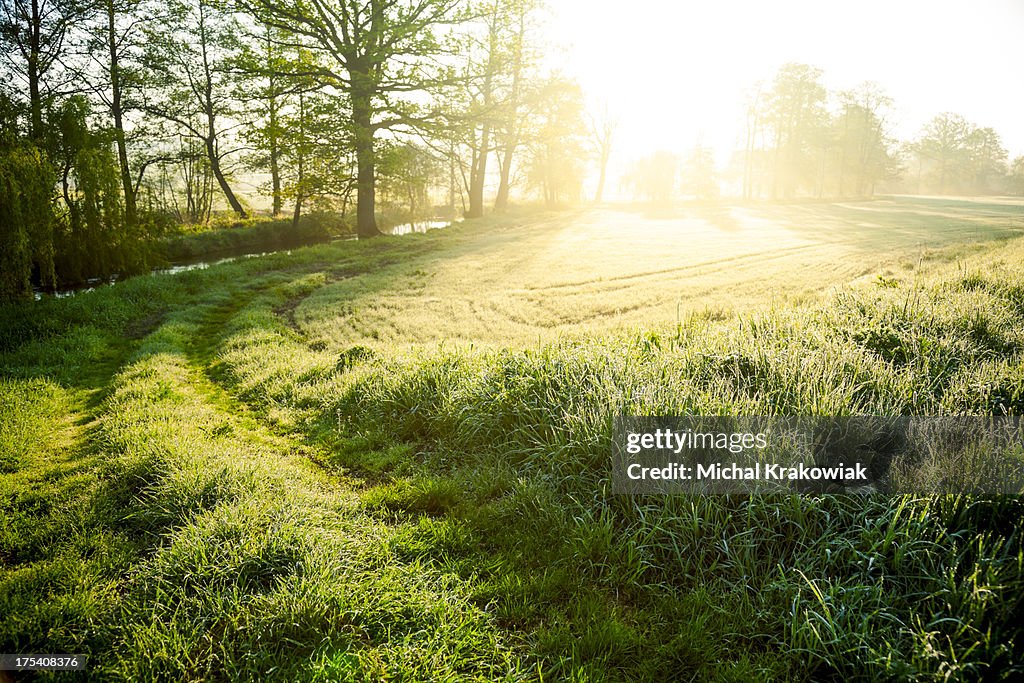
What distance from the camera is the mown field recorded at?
2.34 metres

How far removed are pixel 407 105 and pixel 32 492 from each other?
725 inches

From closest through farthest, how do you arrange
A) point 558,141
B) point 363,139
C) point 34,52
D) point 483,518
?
point 483,518 → point 34,52 → point 363,139 → point 558,141

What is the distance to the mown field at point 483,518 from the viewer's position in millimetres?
2342

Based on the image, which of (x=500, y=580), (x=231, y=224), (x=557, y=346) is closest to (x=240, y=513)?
(x=500, y=580)

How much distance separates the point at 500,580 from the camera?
291 cm

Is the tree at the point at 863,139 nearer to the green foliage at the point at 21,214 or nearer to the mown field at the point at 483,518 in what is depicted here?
the mown field at the point at 483,518

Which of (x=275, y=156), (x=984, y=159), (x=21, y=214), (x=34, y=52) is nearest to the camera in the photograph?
(x=21, y=214)

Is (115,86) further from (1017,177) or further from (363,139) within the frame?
(1017,177)

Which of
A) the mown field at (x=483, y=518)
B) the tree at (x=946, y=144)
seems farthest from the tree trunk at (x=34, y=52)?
the tree at (x=946, y=144)

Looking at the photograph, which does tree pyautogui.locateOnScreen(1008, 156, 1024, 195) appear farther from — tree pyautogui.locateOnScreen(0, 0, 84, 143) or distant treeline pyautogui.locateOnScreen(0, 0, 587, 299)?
tree pyautogui.locateOnScreen(0, 0, 84, 143)

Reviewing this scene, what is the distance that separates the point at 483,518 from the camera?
3547 mm

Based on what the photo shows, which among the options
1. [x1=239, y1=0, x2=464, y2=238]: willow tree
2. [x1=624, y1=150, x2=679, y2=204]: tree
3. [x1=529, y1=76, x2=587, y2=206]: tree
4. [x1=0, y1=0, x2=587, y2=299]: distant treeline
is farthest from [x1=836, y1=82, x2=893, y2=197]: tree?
[x1=239, y1=0, x2=464, y2=238]: willow tree

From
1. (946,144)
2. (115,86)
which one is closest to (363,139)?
(115,86)

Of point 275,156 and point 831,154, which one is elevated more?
point 831,154
